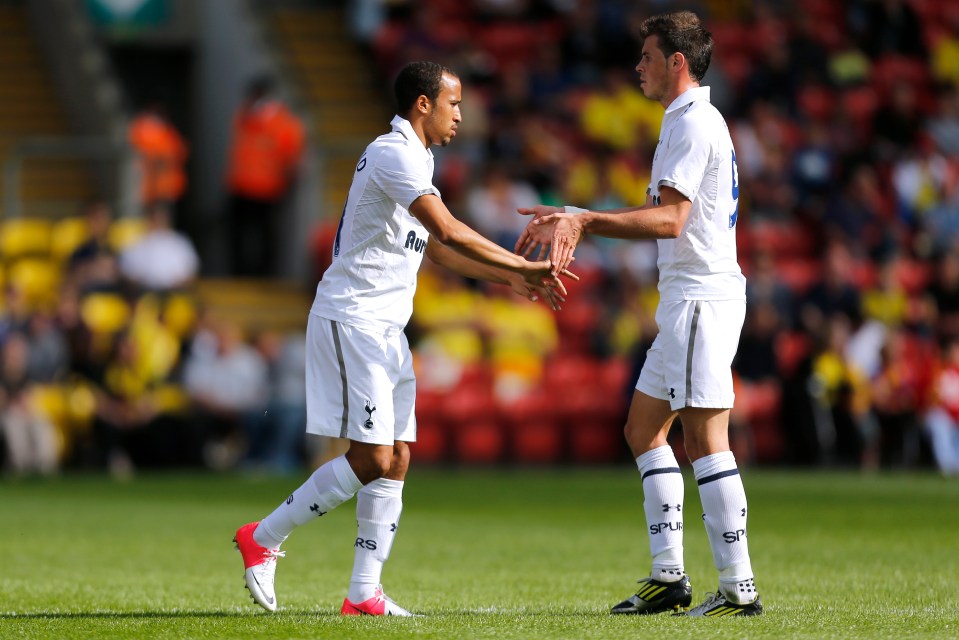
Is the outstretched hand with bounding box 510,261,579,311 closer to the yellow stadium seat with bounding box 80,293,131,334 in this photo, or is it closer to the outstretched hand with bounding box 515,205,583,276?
the outstretched hand with bounding box 515,205,583,276

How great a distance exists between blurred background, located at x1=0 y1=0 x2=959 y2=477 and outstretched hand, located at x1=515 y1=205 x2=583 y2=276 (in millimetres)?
11431

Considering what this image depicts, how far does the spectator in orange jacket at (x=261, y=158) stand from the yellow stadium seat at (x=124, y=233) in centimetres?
196

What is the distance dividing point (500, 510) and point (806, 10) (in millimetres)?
14679

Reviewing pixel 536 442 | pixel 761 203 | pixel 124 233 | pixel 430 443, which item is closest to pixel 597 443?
pixel 536 442

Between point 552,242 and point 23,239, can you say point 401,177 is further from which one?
point 23,239

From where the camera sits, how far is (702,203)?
7.12m

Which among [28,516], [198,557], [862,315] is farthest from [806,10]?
[198,557]

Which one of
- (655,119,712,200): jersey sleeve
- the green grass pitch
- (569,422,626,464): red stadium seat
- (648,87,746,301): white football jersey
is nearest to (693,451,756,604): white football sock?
the green grass pitch

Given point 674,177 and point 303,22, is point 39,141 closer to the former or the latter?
point 303,22

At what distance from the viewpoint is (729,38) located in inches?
1015

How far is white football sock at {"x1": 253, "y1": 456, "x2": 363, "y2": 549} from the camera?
281 inches

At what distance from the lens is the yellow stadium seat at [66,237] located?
2011cm

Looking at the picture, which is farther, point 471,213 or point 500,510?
point 471,213

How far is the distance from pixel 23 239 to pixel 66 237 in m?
0.52
